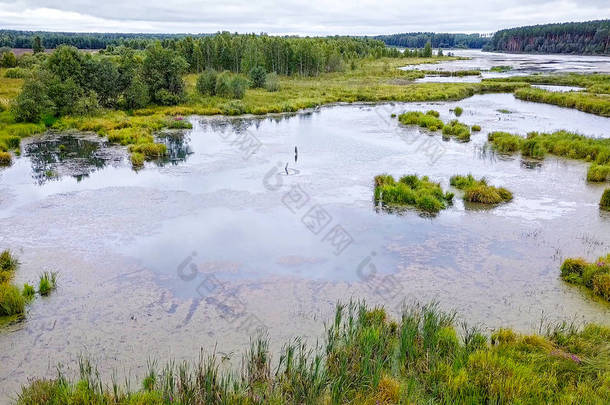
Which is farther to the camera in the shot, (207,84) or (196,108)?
(207,84)

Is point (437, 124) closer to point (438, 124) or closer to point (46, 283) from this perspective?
point (438, 124)

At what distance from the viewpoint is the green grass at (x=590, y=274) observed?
10.4 m

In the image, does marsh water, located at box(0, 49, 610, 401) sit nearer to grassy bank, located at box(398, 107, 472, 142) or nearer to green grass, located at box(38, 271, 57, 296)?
green grass, located at box(38, 271, 57, 296)

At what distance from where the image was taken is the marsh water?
9188mm

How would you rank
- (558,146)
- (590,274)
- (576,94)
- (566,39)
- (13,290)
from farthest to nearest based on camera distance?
(566,39) → (576,94) → (558,146) → (590,274) → (13,290)

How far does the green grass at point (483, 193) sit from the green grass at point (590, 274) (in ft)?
17.2

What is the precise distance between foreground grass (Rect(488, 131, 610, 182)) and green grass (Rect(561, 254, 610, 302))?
1188 cm

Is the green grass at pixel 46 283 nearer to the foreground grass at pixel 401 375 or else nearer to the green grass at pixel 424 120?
the foreground grass at pixel 401 375

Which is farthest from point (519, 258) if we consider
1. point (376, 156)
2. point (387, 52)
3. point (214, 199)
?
point (387, 52)

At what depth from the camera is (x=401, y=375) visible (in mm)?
7480

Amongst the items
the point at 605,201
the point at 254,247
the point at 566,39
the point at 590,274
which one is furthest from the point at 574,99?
the point at 566,39

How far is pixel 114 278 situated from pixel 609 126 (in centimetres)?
3374

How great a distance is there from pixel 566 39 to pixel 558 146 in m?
160

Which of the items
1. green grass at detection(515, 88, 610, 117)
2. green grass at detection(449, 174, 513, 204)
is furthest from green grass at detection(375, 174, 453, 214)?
green grass at detection(515, 88, 610, 117)
